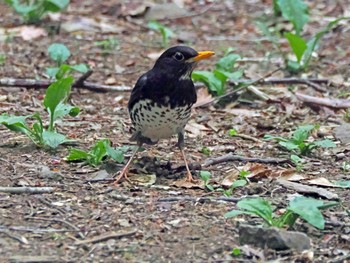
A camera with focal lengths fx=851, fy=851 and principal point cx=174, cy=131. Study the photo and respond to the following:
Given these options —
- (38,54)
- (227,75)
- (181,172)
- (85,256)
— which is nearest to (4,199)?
(85,256)

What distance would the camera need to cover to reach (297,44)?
25.0 ft

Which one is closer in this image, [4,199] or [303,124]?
[4,199]

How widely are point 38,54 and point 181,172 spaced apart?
3.24 m

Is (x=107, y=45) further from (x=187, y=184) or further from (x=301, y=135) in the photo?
(x=187, y=184)

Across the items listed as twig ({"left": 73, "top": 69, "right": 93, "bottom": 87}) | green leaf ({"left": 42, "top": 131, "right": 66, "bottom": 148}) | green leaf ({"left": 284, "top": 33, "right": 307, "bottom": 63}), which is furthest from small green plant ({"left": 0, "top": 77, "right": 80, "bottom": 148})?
green leaf ({"left": 284, "top": 33, "right": 307, "bottom": 63})

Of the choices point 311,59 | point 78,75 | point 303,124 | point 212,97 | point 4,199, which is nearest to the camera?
point 4,199

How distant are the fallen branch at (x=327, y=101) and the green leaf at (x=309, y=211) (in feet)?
9.41

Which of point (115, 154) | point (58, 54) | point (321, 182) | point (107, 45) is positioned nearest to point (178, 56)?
point (115, 154)

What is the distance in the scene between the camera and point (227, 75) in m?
7.05

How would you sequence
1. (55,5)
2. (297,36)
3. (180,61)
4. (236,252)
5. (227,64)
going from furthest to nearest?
(55,5)
(297,36)
(227,64)
(180,61)
(236,252)

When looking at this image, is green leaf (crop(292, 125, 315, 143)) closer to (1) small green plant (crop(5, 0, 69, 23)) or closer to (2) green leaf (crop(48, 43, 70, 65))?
(2) green leaf (crop(48, 43, 70, 65))

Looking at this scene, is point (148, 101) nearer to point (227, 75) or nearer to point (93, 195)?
point (93, 195)

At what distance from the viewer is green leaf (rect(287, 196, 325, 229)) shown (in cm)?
425

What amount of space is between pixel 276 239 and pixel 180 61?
66.7 inches
